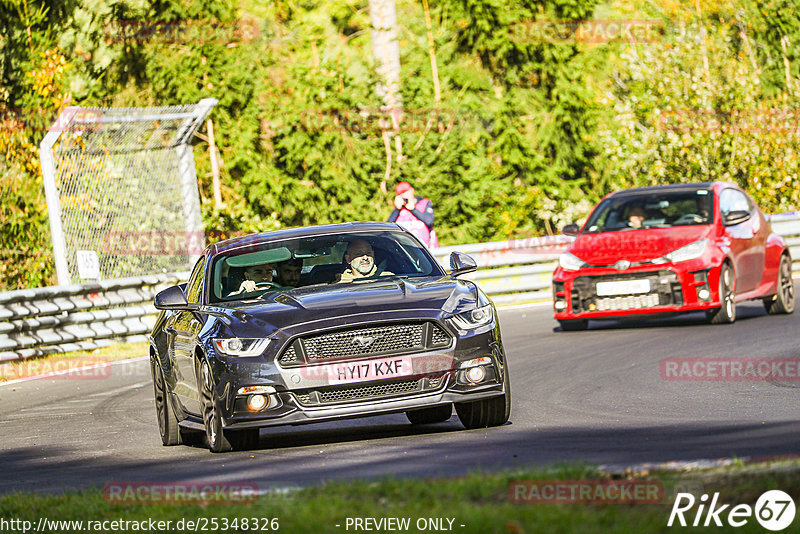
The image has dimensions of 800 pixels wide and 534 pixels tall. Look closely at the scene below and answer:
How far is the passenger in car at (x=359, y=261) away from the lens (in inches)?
395

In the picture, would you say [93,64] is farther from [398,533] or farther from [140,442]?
[398,533]

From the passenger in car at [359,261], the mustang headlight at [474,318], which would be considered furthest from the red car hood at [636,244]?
the mustang headlight at [474,318]

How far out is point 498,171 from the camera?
30.2 metres

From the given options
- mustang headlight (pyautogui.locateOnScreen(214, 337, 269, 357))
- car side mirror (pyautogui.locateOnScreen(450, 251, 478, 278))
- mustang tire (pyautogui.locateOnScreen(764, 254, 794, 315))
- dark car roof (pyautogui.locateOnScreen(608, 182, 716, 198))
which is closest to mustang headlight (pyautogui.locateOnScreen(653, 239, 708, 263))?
dark car roof (pyautogui.locateOnScreen(608, 182, 716, 198))

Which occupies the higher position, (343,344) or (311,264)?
(311,264)

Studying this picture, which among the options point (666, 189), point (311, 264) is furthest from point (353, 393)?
point (666, 189)

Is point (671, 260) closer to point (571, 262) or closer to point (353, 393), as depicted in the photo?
point (571, 262)

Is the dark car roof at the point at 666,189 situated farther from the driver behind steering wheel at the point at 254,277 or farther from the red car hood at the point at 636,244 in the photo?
the driver behind steering wheel at the point at 254,277

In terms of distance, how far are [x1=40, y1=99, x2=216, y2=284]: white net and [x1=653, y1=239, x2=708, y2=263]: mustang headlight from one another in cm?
702

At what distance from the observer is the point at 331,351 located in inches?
344

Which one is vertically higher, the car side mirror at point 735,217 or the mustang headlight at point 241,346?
the mustang headlight at point 241,346

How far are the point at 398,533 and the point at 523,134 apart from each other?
26.2 metres

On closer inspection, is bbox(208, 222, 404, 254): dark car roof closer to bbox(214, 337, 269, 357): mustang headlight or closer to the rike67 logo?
bbox(214, 337, 269, 357): mustang headlight

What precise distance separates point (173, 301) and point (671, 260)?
24.3ft
